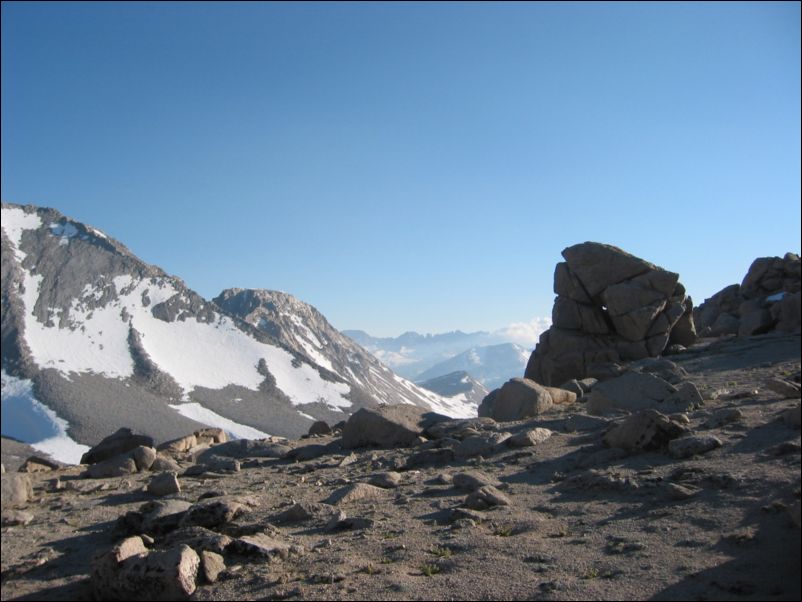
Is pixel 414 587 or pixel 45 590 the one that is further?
pixel 45 590

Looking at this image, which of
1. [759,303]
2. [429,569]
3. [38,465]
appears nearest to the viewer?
[429,569]

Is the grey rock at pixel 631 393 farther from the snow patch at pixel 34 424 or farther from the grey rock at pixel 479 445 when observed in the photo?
the snow patch at pixel 34 424

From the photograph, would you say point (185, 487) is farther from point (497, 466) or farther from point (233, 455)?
point (497, 466)

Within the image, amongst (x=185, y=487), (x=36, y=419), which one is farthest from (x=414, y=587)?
(x=36, y=419)

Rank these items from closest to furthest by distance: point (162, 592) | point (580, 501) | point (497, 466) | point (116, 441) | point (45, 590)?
point (162, 592)
point (45, 590)
point (580, 501)
point (497, 466)
point (116, 441)

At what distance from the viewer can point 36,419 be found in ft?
590

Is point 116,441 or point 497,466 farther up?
point 116,441

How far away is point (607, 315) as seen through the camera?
49500 millimetres

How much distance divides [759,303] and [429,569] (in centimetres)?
5680

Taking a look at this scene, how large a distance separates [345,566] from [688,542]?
7.76 meters

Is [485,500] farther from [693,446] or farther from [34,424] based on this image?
[34,424]

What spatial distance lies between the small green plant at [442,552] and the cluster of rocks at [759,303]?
→ 38364 mm

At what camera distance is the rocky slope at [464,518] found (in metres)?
12.4

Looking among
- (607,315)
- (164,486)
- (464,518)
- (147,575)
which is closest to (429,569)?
(464,518)
